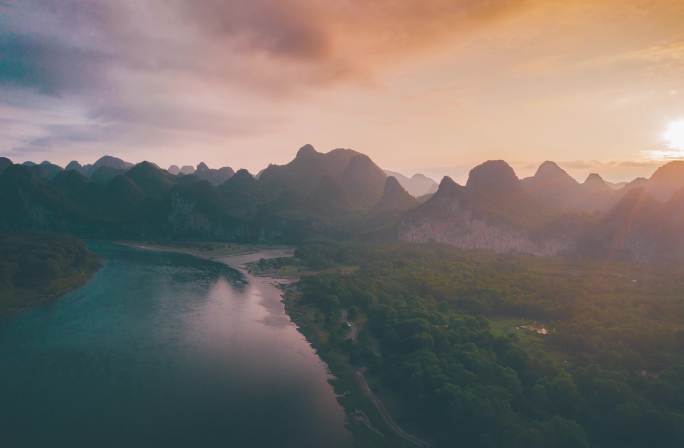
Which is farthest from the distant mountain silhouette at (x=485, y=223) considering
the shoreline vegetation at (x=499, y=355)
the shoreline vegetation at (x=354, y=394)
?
the shoreline vegetation at (x=354, y=394)

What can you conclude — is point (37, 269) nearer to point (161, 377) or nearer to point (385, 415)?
point (161, 377)

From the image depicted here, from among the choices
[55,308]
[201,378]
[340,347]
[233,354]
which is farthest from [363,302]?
[55,308]

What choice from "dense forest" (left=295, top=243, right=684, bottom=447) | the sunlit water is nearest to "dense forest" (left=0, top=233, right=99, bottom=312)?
the sunlit water

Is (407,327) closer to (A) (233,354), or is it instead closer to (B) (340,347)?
(B) (340,347)

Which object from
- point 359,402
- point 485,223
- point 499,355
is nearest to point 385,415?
point 359,402

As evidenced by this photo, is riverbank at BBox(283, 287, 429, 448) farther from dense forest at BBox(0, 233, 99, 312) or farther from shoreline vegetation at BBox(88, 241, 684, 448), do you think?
dense forest at BBox(0, 233, 99, 312)
